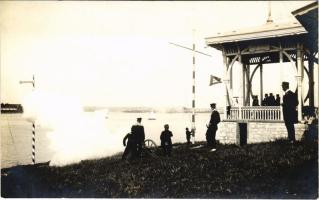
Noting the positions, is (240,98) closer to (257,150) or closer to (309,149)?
(257,150)

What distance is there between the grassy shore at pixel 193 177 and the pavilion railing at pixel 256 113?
1.41 m

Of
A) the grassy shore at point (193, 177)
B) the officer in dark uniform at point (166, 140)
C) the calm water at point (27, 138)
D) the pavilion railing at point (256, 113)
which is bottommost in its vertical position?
the calm water at point (27, 138)

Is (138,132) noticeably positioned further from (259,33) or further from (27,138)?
(27,138)

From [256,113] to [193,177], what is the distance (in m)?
4.68

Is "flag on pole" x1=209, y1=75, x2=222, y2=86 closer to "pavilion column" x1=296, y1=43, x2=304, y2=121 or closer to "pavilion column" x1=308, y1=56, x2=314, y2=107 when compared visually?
"pavilion column" x1=296, y1=43, x2=304, y2=121

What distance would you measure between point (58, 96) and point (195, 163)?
261 inches

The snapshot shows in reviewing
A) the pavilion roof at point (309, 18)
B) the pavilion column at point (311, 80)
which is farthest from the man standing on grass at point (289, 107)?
the pavilion column at point (311, 80)

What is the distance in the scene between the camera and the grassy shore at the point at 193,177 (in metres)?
7.79

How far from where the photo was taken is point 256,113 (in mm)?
12211

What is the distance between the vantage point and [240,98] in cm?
1215

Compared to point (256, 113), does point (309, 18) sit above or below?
above

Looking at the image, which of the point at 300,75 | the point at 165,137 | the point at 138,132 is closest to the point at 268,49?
the point at 300,75

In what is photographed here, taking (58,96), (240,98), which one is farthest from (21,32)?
(240,98)

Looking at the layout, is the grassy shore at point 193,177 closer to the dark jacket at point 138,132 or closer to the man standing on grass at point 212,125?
the man standing on grass at point 212,125
